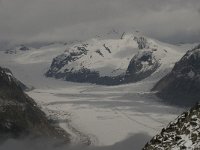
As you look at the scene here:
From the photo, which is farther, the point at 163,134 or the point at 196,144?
the point at 163,134

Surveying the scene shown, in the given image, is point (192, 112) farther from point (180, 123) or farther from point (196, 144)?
point (196, 144)

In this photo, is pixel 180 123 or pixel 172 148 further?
pixel 180 123

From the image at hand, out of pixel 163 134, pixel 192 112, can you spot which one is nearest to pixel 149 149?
pixel 163 134

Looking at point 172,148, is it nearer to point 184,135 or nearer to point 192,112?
point 184,135

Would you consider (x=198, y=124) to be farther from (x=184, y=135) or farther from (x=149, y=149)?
(x=149, y=149)

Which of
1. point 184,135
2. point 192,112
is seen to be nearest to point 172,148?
point 184,135
